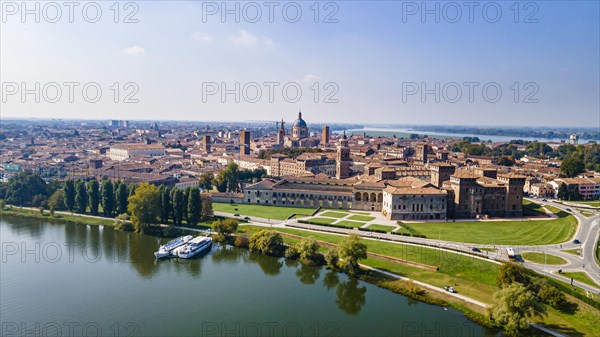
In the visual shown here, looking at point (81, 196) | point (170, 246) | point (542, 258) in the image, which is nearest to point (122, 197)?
point (81, 196)

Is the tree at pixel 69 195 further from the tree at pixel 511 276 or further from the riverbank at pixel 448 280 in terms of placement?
the tree at pixel 511 276

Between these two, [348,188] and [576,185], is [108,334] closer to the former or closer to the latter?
[348,188]

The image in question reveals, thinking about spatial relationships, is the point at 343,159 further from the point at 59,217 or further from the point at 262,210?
the point at 59,217

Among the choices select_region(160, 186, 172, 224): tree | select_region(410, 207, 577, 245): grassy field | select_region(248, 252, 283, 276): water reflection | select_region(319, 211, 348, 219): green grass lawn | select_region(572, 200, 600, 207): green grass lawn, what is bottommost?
select_region(248, 252, 283, 276): water reflection

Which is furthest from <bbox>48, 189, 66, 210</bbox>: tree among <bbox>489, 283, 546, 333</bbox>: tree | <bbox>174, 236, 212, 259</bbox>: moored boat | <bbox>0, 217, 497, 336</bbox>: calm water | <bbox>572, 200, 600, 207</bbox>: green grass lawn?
<bbox>572, 200, 600, 207</bbox>: green grass lawn

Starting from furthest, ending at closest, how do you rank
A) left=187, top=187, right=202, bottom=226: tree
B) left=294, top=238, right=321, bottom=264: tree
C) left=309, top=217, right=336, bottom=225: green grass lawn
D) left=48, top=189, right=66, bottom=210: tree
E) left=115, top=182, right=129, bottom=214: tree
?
left=48, top=189, right=66, bottom=210: tree → left=115, top=182, right=129, bottom=214: tree → left=309, top=217, right=336, bottom=225: green grass lawn → left=187, top=187, right=202, bottom=226: tree → left=294, top=238, right=321, bottom=264: tree

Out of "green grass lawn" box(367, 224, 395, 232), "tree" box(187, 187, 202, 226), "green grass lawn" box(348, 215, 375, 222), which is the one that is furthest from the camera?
"green grass lawn" box(348, 215, 375, 222)

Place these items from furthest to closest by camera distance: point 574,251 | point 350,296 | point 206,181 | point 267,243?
point 206,181 → point 267,243 → point 574,251 → point 350,296

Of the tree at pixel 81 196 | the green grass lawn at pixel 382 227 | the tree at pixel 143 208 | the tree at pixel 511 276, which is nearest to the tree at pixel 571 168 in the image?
the green grass lawn at pixel 382 227

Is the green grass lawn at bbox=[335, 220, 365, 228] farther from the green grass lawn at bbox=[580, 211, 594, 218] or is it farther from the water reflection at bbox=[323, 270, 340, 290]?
the green grass lawn at bbox=[580, 211, 594, 218]
